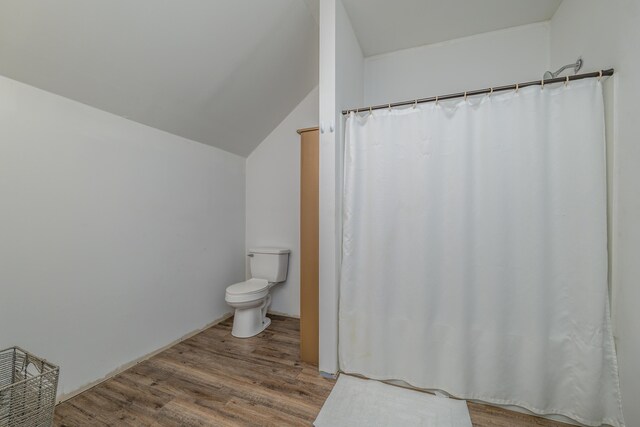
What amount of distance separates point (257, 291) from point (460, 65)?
257 cm

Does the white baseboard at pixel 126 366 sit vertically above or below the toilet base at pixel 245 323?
below

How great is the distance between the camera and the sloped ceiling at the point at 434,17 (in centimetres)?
172

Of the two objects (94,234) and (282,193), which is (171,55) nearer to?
(94,234)

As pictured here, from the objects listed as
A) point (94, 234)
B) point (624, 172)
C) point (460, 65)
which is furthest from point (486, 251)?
point (94, 234)

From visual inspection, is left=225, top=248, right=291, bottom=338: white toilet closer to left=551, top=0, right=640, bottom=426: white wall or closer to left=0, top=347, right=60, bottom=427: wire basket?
left=0, top=347, right=60, bottom=427: wire basket

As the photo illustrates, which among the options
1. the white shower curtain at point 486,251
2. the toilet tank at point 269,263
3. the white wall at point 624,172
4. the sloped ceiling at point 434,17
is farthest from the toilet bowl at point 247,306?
the sloped ceiling at point 434,17

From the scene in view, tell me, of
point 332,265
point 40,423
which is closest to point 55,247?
point 40,423

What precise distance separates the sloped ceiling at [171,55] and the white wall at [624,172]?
1699mm

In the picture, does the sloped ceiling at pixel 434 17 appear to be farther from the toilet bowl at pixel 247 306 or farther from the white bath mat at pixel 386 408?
the white bath mat at pixel 386 408

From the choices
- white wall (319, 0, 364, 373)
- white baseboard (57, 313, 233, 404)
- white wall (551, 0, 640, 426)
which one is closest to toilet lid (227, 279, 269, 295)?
white baseboard (57, 313, 233, 404)

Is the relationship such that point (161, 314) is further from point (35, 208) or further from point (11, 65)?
point (11, 65)

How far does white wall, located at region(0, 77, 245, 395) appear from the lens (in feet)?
4.22

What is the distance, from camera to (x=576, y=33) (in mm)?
1515

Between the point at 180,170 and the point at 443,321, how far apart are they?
2.25 meters
